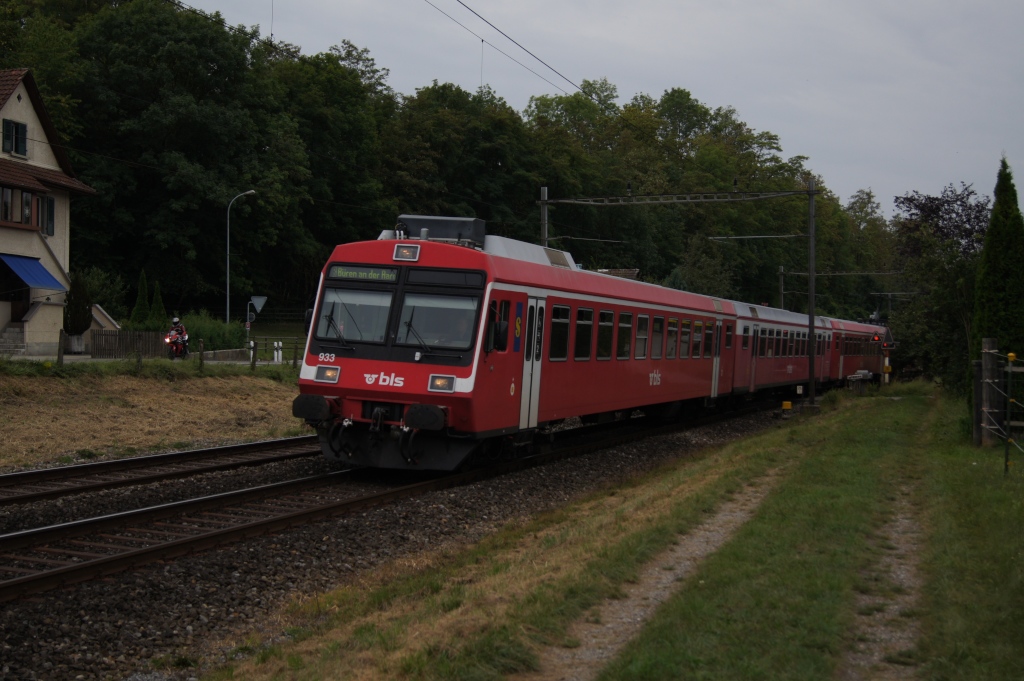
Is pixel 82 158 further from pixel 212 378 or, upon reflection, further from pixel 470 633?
pixel 470 633

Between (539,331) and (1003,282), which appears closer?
(539,331)

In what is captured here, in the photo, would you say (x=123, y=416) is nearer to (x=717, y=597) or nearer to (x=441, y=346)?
(x=441, y=346)

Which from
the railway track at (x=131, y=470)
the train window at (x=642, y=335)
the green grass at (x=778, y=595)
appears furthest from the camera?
the train window at (x=642, y=335)

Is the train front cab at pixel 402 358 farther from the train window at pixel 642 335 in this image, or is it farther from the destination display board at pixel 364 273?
the train window at pixel 642 335

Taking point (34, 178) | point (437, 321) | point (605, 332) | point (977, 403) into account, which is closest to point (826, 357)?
point (605, 332)

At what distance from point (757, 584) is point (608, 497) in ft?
22.1

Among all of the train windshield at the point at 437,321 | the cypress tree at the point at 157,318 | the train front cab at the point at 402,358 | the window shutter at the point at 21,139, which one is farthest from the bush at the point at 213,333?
the train windshield at the point at 437,321

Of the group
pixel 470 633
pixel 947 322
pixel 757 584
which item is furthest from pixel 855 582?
pixel 947 322

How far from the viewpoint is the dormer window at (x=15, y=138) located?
39.2 metres

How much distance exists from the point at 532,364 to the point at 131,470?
5849 mm

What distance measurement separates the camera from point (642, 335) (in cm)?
2048

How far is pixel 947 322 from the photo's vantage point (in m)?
27.3

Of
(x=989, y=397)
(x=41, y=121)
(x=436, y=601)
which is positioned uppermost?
(x=41, y=121)

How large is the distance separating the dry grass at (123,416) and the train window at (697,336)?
362 inches
